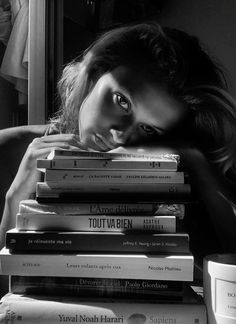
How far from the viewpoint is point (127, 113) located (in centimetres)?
93

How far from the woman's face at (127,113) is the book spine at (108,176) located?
234mm

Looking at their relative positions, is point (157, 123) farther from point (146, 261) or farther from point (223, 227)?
point (146, 261)

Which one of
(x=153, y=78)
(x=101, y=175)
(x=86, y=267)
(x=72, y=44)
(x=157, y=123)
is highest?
(x=72, y=44)

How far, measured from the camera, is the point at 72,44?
1020mm

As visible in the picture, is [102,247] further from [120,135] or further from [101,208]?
[120,135]

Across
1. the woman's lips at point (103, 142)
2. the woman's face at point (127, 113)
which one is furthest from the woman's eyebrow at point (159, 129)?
the woman's lips at point (103, 142)

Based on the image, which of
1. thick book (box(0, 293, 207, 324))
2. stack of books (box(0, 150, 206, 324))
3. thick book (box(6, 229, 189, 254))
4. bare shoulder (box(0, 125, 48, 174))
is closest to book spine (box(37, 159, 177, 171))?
stack of books (box(0, 150, 206, 324))

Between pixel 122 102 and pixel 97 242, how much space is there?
400 mm

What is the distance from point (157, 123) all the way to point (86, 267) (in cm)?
43

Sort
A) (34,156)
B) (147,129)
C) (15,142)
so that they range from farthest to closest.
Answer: (15,142), (147,129), (34,156)

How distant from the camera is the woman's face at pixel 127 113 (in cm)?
91

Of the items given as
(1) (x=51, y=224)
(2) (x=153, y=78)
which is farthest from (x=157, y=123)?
(1) (x=51, y=224)

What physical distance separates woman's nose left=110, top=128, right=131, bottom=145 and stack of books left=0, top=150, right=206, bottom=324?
0.22 meters

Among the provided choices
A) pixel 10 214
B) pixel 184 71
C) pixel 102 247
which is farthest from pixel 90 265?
pixel 184 71
